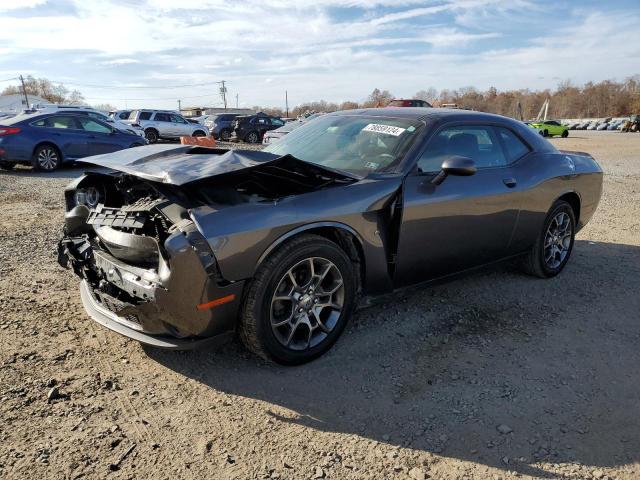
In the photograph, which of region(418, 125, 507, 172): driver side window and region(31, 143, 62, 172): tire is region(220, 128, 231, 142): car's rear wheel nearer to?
region(31, 143, 62, 172): tire

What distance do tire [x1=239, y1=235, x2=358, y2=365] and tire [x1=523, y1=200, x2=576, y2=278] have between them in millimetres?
2326

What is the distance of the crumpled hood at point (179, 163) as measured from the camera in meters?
2.87

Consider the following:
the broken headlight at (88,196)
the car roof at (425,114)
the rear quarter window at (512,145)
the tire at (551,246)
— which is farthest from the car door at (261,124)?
the broken headlight at (88,196)

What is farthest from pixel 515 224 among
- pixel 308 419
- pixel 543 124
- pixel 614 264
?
pixel 543 124

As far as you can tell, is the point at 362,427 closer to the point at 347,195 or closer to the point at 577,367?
the point at 347,195

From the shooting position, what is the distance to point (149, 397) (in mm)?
2771

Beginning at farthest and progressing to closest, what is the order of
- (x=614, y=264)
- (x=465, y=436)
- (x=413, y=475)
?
(x=614, y=264) < (x=465, y=436) < (x=413, y=475)

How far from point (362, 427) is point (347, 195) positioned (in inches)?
55.0

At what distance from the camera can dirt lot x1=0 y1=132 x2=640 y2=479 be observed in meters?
2.34

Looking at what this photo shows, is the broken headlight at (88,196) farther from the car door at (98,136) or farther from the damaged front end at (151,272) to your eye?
the car door at (98,136)

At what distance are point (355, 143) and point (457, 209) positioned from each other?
94 centimetres

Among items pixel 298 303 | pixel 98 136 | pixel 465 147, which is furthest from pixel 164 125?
pixel 298 303

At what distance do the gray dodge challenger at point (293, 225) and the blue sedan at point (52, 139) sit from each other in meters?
9.13

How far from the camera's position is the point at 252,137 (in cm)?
2616
